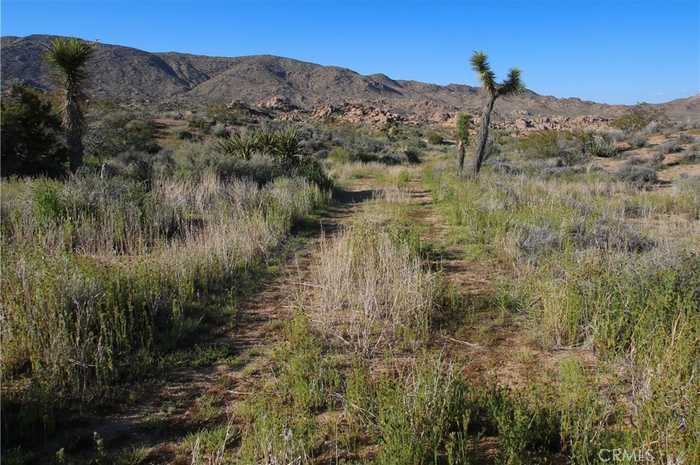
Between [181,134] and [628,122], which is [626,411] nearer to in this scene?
[181,134]

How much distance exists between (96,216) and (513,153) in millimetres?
23416

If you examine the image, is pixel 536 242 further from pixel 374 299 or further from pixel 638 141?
pixel 638 141

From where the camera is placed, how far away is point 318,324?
4.50 meters

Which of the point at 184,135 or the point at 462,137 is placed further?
the point at 184,135

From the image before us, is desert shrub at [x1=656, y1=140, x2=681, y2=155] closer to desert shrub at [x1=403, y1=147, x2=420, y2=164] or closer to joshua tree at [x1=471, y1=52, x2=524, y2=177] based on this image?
joshua tree at [x1=471, y1=52, x2=524, y2=177]

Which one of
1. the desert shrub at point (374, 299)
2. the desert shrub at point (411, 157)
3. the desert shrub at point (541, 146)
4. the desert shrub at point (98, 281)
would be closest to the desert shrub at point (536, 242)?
the desert shrub at point (374, 299)

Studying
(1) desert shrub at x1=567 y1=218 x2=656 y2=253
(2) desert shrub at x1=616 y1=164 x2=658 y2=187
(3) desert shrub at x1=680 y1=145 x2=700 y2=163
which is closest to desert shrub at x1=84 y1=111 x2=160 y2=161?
(1) desert shrub at x1=567 y1=218 x2=656 y2=253

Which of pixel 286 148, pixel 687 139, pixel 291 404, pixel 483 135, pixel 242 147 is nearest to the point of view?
pixel 291 404

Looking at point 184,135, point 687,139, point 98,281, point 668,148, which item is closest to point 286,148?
point 184,135

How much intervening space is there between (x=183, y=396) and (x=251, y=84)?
86920mm

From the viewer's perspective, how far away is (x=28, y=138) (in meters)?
12.0

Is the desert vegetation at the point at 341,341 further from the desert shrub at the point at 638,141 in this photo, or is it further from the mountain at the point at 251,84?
the mountain at the point at 251,84

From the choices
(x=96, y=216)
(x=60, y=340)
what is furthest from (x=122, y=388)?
(x=96, y=216)

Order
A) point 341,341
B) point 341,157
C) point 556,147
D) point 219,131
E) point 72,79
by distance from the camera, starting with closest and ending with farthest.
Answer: point 341,341, point 72,79, point 341,157, point 556,147, point 219,131
